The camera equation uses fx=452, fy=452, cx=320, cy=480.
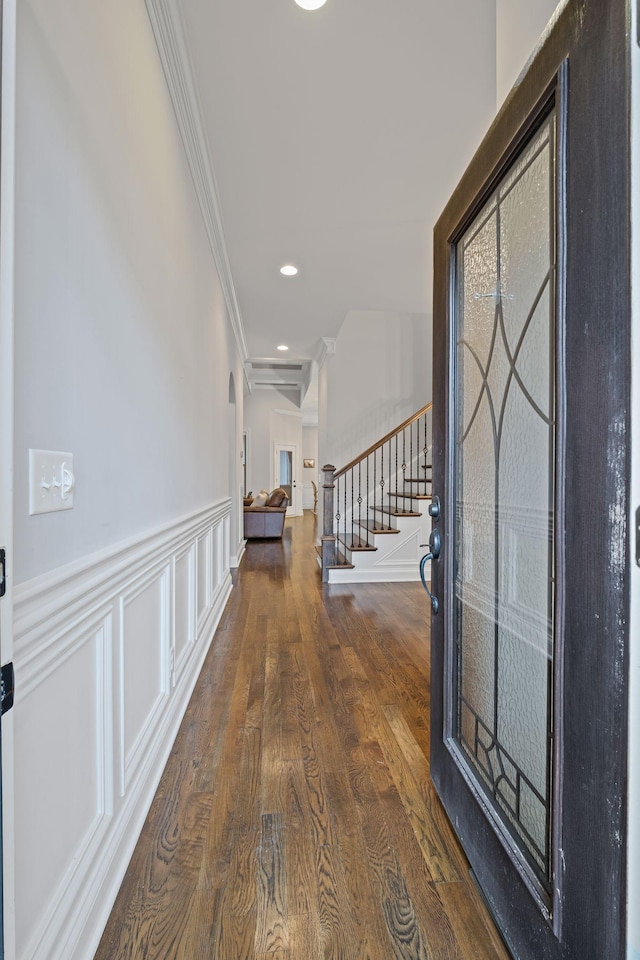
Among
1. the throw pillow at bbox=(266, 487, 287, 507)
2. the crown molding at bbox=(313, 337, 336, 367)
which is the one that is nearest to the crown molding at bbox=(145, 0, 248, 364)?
the crown molding at bbox=(313, 337, 336, 367)

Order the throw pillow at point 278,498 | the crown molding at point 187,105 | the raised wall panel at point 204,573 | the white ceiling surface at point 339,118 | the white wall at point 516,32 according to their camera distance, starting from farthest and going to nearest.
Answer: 1. the throw pillow at point 278,498
2. the raised wall panel at point 204,573
3. the white ceiling surface at point 339,118
4. the crown molding at point 187,105
5. the white wall at point 516,32

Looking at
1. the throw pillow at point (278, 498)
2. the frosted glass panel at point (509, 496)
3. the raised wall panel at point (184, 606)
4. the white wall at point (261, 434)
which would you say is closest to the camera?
the frosted glass panel at point (509, 496)

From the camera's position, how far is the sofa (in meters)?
7.59

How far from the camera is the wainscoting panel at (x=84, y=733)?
0.81 metres

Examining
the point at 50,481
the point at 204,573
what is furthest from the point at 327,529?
the point at 50,481

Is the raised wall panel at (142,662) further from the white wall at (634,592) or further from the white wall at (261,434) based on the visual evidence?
the white wall at (261,434)

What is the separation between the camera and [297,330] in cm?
602

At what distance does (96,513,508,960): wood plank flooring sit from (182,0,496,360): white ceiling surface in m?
2.99

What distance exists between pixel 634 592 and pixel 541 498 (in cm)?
35

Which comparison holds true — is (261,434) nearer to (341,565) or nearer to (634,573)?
(341,565)

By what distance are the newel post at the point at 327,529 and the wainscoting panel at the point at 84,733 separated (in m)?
2.93

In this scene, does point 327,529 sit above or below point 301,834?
above

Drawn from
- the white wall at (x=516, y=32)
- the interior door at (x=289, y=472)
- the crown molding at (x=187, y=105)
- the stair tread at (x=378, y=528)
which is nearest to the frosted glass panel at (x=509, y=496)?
the white wall at (x=516, y=32)

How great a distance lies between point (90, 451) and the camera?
1104mm
